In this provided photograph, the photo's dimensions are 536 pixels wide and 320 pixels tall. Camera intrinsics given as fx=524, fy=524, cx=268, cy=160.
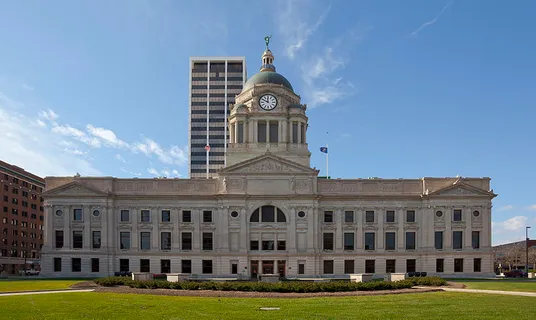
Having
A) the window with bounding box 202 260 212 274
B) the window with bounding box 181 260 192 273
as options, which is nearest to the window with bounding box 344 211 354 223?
the window with bounding box 202 260 212 274

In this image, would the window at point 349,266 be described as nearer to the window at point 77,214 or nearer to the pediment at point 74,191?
the pediment at point 74,191

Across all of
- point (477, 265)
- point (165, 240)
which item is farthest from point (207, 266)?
point (477, 265)

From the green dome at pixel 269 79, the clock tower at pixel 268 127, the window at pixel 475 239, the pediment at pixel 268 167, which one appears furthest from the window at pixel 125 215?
the window at pixel 475 239

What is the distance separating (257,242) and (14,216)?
228 feet

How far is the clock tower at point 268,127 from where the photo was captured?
87.2 m

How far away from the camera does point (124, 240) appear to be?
3268 inches

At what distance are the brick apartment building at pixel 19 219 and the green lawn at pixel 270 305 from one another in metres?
88.5

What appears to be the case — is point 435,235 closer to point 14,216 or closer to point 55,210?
point 55,210

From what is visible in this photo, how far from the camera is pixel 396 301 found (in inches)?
1357

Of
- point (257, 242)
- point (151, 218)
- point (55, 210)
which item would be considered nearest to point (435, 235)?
point (257, 242)

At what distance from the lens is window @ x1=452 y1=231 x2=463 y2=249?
8212 cm

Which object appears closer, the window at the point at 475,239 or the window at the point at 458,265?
the window at the point at 458,265

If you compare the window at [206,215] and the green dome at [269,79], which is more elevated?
the green dome at [269,79]

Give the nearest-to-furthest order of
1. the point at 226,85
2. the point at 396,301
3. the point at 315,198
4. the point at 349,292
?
the point at 396,301, the point at 349,292, the point at 315,198, the point at 226,85
